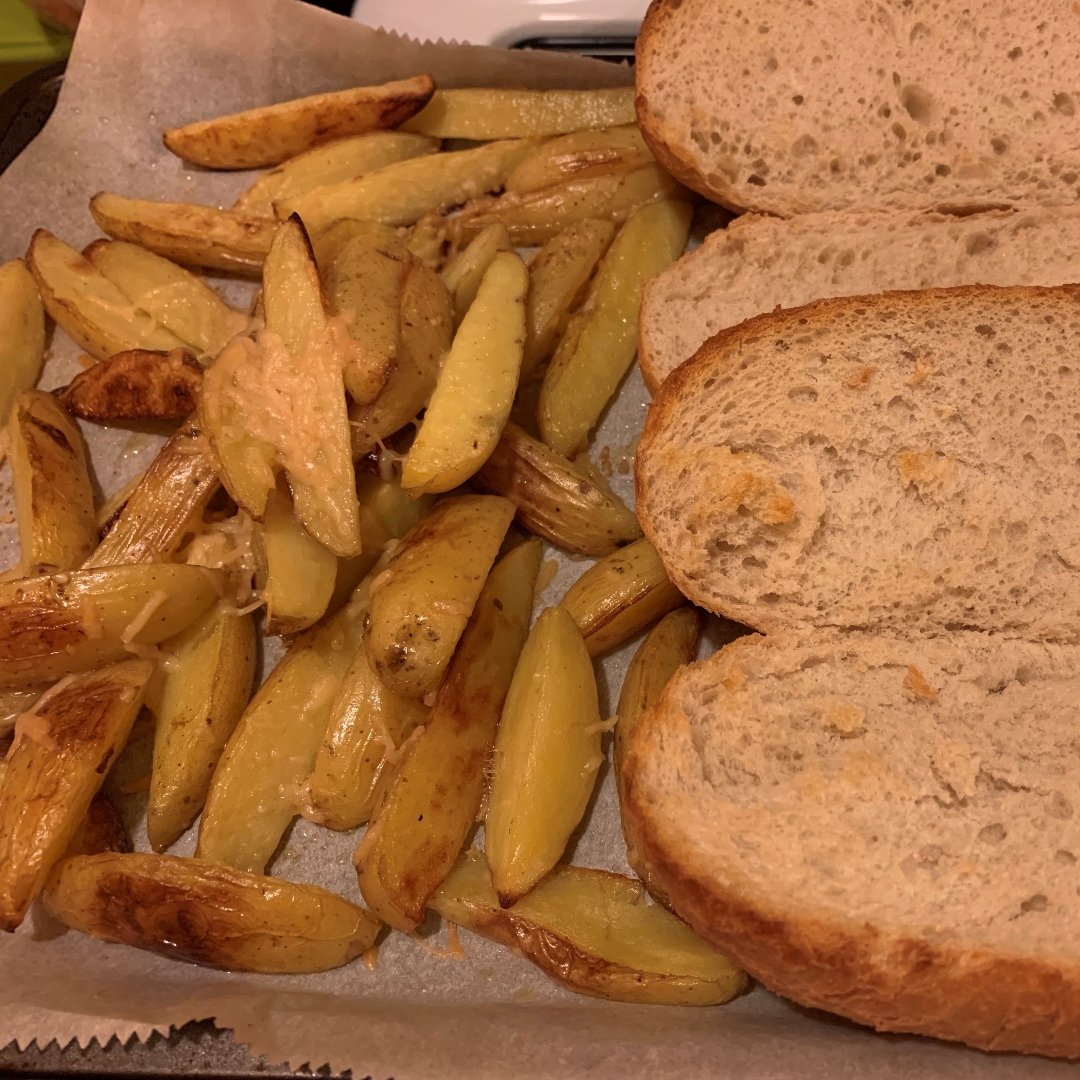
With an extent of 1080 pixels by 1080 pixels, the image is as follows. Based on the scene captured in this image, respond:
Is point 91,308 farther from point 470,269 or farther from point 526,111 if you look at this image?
point 526,111

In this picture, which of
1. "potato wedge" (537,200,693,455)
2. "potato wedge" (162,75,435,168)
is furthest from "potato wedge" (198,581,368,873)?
"potato wedge" (162,75,435,168)

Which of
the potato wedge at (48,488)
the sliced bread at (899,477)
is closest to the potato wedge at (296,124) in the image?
the potato wedge at (48,488)

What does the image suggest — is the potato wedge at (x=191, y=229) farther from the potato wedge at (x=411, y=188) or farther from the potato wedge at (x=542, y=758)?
the potato wedge at (x=542, y=758)

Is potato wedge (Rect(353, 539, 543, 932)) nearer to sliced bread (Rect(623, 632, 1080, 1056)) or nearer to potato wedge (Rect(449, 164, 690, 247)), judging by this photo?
sliced bread (Rect(623, 632, 1080, 1056))

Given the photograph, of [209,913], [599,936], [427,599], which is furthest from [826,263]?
[209,913]

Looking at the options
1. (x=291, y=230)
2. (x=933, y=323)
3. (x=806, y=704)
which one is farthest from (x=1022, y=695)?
(x=291, y=230)

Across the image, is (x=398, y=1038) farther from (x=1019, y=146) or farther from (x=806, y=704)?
(x=1019, y=146)
